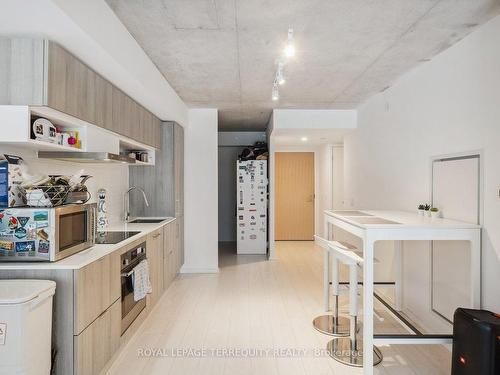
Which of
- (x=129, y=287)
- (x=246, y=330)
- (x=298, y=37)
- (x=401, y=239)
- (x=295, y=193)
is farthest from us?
(x=295, y=193)

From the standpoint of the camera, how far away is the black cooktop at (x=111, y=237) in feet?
8.58

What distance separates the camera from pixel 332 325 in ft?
9.98

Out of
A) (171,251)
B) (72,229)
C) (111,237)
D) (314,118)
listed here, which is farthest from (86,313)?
(314,118)

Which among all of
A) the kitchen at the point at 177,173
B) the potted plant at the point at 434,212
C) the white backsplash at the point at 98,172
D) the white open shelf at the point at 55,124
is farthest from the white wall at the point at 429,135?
the white backsplash at the point at 98,172

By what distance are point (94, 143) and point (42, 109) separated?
62cm

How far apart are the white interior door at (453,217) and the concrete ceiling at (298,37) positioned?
997mm

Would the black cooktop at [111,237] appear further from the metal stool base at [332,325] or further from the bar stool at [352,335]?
the metal stool base at [332,325]

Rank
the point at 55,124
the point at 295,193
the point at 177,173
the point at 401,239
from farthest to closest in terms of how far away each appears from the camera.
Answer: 1. the point at 295,193
2. the point at 177,173
3. the point at 55,124
4. the point at 401,239

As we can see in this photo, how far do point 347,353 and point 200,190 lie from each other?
298cm

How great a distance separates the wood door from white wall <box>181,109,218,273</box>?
2.97m

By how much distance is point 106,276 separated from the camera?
7.26ft

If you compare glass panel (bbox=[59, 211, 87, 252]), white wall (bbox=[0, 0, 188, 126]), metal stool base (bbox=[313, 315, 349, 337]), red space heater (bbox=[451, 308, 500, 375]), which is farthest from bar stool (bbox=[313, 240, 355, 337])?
white wall (bbox=[0, 0, 188, 126])

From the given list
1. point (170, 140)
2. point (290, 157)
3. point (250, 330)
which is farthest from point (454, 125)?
point (290, 157)

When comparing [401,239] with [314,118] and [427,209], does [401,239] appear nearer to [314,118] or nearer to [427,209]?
[427,209]
